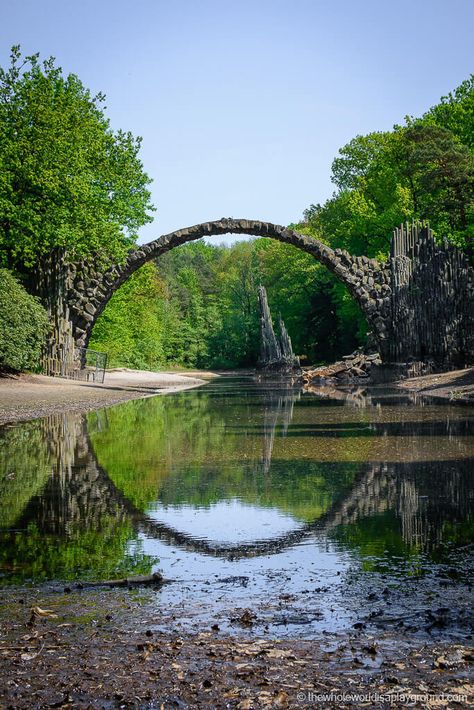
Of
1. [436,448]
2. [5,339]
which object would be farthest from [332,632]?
[5,339]

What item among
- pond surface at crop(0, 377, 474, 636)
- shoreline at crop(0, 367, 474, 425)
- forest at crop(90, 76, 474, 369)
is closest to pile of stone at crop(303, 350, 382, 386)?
forest at crop(90, 76, 474, 369)

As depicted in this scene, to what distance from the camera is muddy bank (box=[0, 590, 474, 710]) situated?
12.3ft

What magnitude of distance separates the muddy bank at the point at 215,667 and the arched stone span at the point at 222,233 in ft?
114

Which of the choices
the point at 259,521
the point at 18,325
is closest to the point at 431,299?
the point at 18,325

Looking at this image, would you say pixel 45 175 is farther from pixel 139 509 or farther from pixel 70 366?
pixel 139 509

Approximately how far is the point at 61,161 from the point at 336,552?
2915 cm

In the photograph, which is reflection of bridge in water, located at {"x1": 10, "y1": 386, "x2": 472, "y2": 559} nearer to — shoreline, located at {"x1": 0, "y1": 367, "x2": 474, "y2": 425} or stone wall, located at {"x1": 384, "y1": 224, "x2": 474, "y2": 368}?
shoreline, located at {"x1": 0, "y1": 367, "x2": 474, "y2": 425}

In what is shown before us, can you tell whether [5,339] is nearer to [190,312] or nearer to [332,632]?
[332,632]

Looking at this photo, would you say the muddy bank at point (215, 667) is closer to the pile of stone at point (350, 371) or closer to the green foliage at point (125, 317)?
the pile of stone at point (350, 371)

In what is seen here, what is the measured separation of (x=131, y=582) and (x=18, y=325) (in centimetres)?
2809

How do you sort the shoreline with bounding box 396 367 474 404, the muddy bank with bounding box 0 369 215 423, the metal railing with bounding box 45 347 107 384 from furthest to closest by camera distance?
1. the metal railing with bounding box 45 347 107 384
2. the shoreline with bounding box 396 367 474 404
3. the muddy bank with bounding box 0 369 215 423

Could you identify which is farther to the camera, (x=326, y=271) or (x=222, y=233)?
(x=326, y=271)

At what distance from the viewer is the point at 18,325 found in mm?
32688

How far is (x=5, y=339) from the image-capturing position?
104 feet
